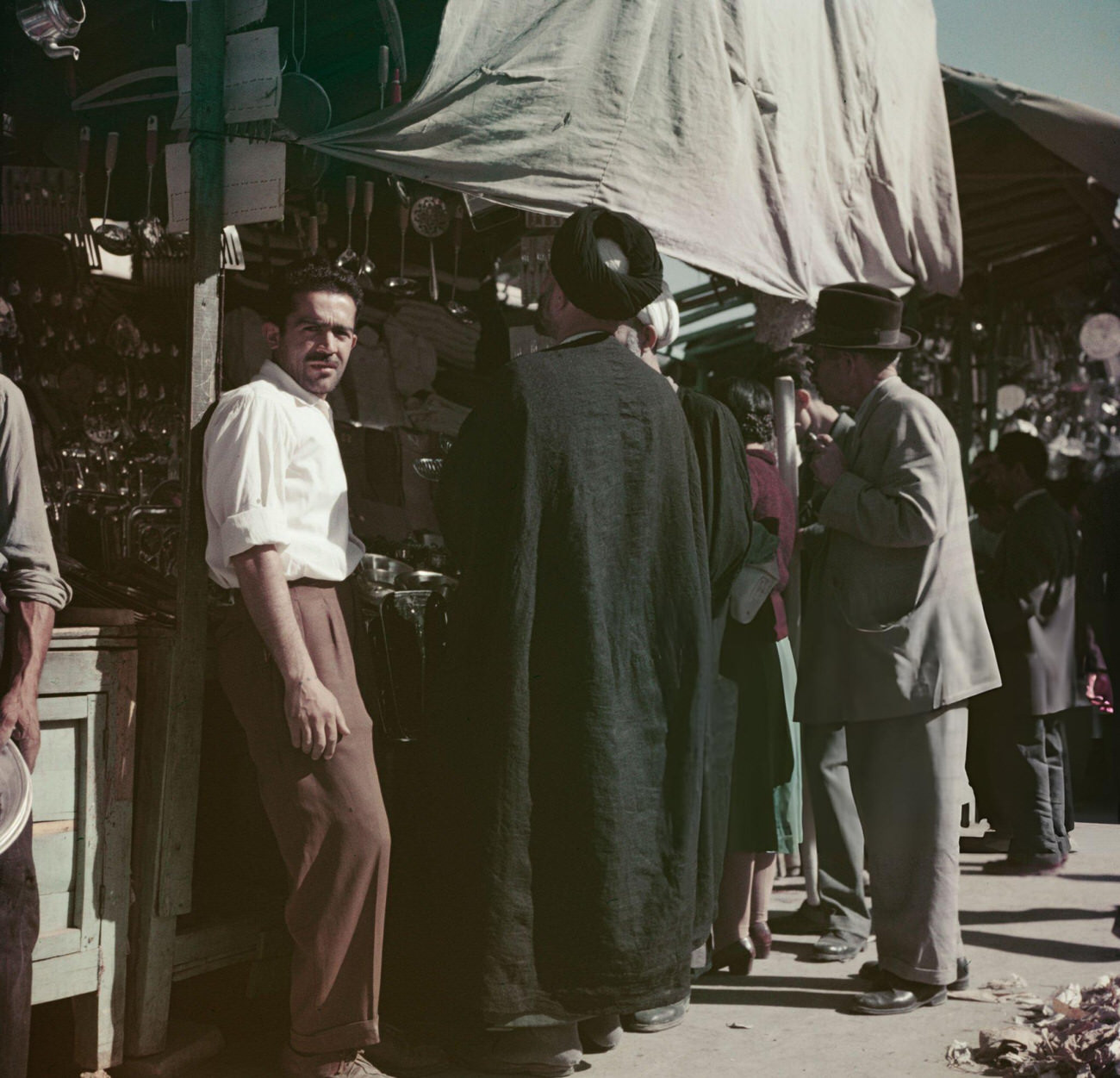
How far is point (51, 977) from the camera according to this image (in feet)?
9.50

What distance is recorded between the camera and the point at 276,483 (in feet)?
9.77

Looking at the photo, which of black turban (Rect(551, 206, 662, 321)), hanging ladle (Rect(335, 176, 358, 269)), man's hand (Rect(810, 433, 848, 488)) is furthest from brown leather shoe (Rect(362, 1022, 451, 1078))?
hanging ladle (Rect(335, 176, 358, 269))

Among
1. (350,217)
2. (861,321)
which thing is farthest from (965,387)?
(350,217)

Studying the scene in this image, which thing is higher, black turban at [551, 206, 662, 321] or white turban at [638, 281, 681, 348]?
white turban at [638, 281, 681, 348]

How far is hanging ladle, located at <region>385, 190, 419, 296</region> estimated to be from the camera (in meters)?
5.36

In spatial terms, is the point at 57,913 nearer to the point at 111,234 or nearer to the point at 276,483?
the point at 276,483

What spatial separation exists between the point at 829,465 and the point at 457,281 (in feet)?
8.18

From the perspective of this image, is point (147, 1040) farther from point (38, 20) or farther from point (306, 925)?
point (38, 20)

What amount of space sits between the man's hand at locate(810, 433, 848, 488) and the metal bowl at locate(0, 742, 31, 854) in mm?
2582

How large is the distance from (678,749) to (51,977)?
161 cm

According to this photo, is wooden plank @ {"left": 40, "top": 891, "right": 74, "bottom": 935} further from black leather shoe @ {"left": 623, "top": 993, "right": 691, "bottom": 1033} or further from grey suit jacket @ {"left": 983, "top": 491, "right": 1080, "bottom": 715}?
grey suit jacket @ {"left": 983, "top": 491, "right": 1080, "bottom": 715}

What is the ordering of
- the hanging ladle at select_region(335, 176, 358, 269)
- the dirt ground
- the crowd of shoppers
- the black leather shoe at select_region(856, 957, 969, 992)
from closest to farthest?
1. the crowd of shoppers
2. the dirt ground
3. the black leather shoe at select_region(856, 957, 969, 992)
4. the hanging ladle at select_region(335, 176, 358, 269)

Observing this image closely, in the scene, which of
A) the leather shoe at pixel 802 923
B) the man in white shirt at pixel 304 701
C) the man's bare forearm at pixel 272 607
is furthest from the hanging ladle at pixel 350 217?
the leather shoe at pixel 802 923

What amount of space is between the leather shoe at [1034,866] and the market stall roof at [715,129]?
108 inches
